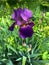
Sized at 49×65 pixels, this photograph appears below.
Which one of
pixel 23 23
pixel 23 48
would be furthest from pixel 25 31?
pixel 23 48

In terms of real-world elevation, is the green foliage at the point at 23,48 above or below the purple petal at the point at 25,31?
below

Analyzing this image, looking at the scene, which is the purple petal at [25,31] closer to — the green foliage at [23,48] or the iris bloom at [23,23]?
the iris bloom at [23,23]

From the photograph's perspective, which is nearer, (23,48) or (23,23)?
(23,23)

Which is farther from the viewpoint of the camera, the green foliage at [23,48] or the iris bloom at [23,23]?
the green foliage at [23,48]

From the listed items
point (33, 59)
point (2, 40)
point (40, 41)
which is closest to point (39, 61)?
point (33, 59)

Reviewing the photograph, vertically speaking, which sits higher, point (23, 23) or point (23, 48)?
point (23, 23)

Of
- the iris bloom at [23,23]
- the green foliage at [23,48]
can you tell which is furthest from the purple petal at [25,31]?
the green foliage at [23,48]

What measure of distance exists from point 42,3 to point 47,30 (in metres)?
1.95

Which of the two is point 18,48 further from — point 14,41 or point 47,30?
point 47,30

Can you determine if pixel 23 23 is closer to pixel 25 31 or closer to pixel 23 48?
pixel 25 31

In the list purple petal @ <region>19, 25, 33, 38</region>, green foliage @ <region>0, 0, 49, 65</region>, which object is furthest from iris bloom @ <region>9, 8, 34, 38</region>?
green foliage @ <region>0, 0, 49, 65</region>

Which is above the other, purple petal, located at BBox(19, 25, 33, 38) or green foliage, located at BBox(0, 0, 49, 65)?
purple petal, located at BBox(19, 25, 33, 38)

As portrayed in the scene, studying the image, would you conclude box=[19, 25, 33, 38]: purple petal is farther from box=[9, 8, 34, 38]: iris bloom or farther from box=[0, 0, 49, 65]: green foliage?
box=[0, 0, 49, 65]: green foliage

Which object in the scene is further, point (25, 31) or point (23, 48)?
point (23, 48)
